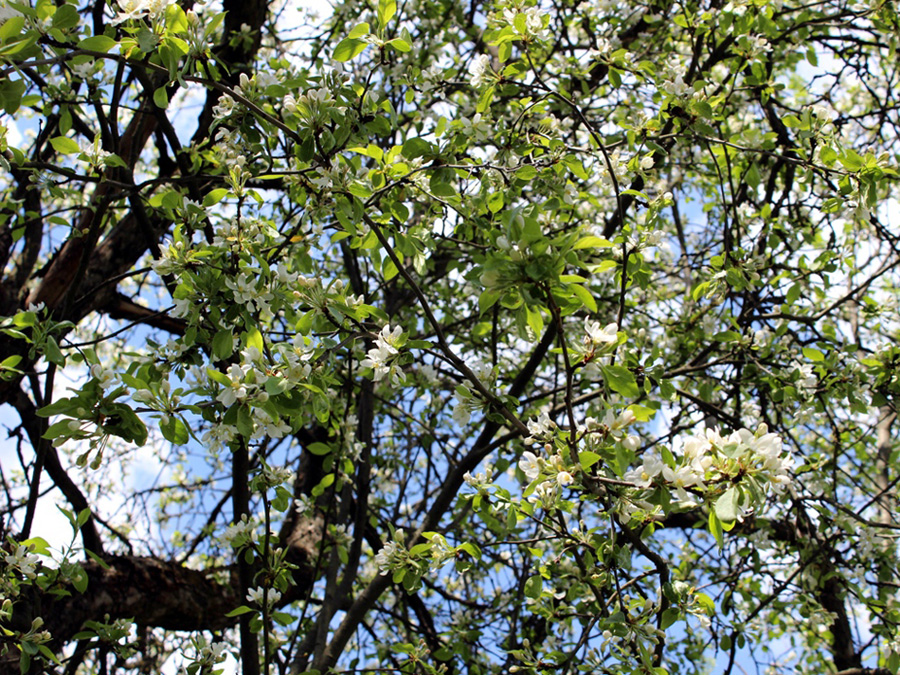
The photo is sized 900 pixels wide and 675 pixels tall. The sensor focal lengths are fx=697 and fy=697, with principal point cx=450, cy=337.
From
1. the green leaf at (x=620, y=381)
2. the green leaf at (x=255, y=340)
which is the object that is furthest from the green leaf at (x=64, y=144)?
the green leaf at (x=620, y=381)

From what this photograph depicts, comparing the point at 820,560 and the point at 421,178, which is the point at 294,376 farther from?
the point at 820,560

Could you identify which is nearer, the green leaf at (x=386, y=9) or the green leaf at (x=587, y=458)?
the green leaf at (x=587, y=458)

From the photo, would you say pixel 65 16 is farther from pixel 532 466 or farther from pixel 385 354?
pixel 532 466

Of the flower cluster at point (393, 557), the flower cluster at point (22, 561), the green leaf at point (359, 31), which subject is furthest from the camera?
the flower cluster at point (22, 561)

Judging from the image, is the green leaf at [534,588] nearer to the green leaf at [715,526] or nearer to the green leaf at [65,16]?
the green leaf at [715,526]

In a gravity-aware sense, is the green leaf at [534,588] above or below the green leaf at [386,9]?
below

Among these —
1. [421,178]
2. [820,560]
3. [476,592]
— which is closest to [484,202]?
[421,178]

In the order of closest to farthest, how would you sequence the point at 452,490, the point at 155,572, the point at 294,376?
the point at 294,376 → the point at 452,490 → the point at 155,572

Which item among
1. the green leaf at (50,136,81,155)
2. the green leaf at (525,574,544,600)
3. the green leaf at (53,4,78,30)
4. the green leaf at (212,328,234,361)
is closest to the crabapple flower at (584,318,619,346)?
the green leaf at (212,328,234,361)

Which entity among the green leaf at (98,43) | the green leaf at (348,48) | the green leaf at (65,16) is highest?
the green leaf at (348,48)

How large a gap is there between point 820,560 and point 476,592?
2615 mm

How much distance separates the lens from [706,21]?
9.51 ft

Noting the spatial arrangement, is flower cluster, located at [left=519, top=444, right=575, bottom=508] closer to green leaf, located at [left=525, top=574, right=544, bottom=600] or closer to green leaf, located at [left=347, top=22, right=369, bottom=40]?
green leaf, located at [left=525, top=574, right=544, bottom=600]

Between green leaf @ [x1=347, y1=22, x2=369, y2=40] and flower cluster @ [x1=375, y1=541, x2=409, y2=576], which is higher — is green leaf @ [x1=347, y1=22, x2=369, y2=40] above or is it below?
above
